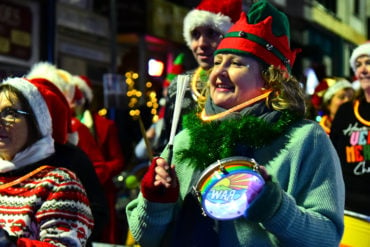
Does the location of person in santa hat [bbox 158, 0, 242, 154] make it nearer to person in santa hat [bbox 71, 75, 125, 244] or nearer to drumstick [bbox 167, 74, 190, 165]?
drumstick [bbox 167, 74, 190, 165]

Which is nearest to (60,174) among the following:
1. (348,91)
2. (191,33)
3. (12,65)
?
(191,33)

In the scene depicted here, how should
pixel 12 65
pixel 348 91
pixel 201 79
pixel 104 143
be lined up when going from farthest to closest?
pixel 12 65 → pixel 348 91 → pixel 104 143 → pixel 201 79

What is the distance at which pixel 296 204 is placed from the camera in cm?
312

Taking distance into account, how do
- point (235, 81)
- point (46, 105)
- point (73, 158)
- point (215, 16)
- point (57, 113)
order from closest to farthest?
point (235, 81) → point (46, 105) → point (57, 113) → point (73, 158) → point (215, 16)

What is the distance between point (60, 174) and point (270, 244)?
3.17 ft

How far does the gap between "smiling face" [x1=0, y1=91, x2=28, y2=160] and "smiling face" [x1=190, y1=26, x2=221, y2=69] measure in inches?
68.7

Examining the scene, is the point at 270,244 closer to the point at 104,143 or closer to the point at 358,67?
the point at 358,67

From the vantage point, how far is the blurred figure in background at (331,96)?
8.75m

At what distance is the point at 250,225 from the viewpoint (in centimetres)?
311

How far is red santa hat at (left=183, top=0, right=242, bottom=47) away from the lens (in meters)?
5.71

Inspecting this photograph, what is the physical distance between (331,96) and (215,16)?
339cm

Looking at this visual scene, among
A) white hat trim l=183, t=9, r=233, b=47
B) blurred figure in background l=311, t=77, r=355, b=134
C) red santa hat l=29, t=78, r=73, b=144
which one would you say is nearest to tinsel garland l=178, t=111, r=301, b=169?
red santa hat l=29, t=78, r=73, b=144

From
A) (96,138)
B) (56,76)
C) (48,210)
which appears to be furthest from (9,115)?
(96,138)

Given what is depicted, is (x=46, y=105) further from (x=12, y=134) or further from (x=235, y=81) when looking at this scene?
(x=235, y=81)
